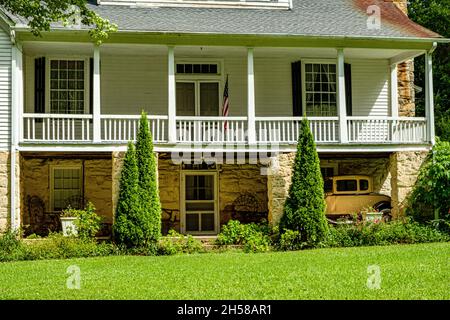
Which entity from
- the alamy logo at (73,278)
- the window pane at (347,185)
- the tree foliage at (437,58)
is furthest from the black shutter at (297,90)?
the tree foliage at (437,58)

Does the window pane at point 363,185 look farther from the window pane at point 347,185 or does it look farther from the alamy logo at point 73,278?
the alamy logo at point 73,278

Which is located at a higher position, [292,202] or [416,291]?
[292,202]

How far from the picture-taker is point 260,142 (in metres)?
18.8

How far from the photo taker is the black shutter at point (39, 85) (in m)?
19.7

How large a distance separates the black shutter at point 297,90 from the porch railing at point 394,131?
5.33 ft

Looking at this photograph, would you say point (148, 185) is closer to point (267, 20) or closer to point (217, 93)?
A: point (217, 93)

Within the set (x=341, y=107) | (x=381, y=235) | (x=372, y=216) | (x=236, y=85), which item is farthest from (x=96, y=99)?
(x=381, y=235)

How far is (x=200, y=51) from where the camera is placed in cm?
1997

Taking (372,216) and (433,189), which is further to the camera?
(433,189)

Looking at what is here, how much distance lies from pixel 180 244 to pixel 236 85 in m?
5.83
